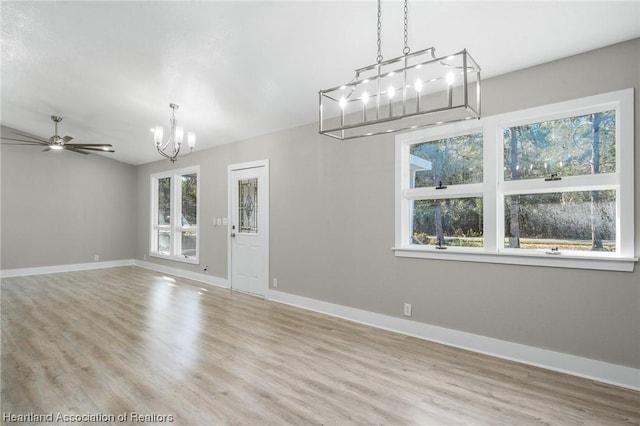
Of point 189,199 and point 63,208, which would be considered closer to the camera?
point 189,199

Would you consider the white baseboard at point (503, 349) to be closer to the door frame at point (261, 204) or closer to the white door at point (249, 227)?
the door frame at point (261, 204)

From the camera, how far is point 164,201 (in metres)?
7.70

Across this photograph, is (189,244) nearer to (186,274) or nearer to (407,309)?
(186,274)

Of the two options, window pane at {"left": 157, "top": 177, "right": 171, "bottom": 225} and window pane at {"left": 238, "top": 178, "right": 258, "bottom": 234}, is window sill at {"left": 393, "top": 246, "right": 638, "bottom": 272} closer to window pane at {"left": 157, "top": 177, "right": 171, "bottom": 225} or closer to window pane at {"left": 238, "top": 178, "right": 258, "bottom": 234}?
window pane at {"left": 238, "top": 178, "right": 258, "bottom": 234}

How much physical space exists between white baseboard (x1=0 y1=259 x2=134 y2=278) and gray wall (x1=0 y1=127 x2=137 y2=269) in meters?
0.09

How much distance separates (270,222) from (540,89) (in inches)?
147

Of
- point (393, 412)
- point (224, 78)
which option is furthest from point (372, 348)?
point (224, 78)

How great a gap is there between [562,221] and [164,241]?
7535 mm

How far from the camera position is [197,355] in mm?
2994

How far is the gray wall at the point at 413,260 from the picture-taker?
252cm

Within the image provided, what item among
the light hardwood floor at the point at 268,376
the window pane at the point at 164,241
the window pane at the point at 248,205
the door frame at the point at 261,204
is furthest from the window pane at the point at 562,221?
the window pane at the point at 164,241

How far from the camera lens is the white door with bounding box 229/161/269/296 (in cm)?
520

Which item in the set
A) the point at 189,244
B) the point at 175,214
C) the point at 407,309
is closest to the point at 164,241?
the point at 175,214

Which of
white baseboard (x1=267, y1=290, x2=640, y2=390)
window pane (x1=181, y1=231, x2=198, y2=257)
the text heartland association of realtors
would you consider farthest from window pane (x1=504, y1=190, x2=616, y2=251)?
window pane (x1=181, y1=231, x2=198, y2=257)
